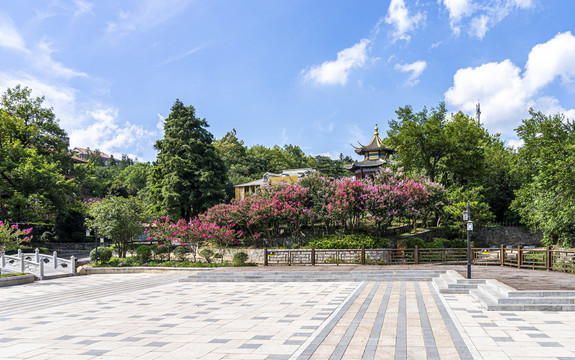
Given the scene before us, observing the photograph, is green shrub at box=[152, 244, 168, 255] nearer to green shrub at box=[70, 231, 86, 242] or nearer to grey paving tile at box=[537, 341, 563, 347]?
green shrub at box=[70, 231, 86, 242]

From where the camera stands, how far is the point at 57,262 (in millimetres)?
23000

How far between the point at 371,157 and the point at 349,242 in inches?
1001

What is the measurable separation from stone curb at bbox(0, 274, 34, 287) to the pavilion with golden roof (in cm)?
3403

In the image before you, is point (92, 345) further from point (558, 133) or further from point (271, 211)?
point (558, 133)

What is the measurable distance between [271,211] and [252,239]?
3782 millimetres

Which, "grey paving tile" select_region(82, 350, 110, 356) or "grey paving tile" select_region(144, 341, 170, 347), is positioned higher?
"grey paving tile" select_region(82, 350, 110, 356)

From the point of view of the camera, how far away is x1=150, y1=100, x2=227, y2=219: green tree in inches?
1315

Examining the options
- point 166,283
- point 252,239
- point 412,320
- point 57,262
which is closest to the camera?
point 412,320

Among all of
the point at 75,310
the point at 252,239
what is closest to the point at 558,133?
the point at 252,239

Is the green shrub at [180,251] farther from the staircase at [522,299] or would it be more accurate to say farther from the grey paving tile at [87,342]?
the staircase at [522,299]

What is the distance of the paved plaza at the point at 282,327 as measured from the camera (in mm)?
6512

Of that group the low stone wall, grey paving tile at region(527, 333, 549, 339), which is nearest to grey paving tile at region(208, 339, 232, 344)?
grey paving tile at region(527, 333, 549, 339)

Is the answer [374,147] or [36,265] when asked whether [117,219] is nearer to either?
[36,265]

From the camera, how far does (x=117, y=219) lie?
84.1 feet
